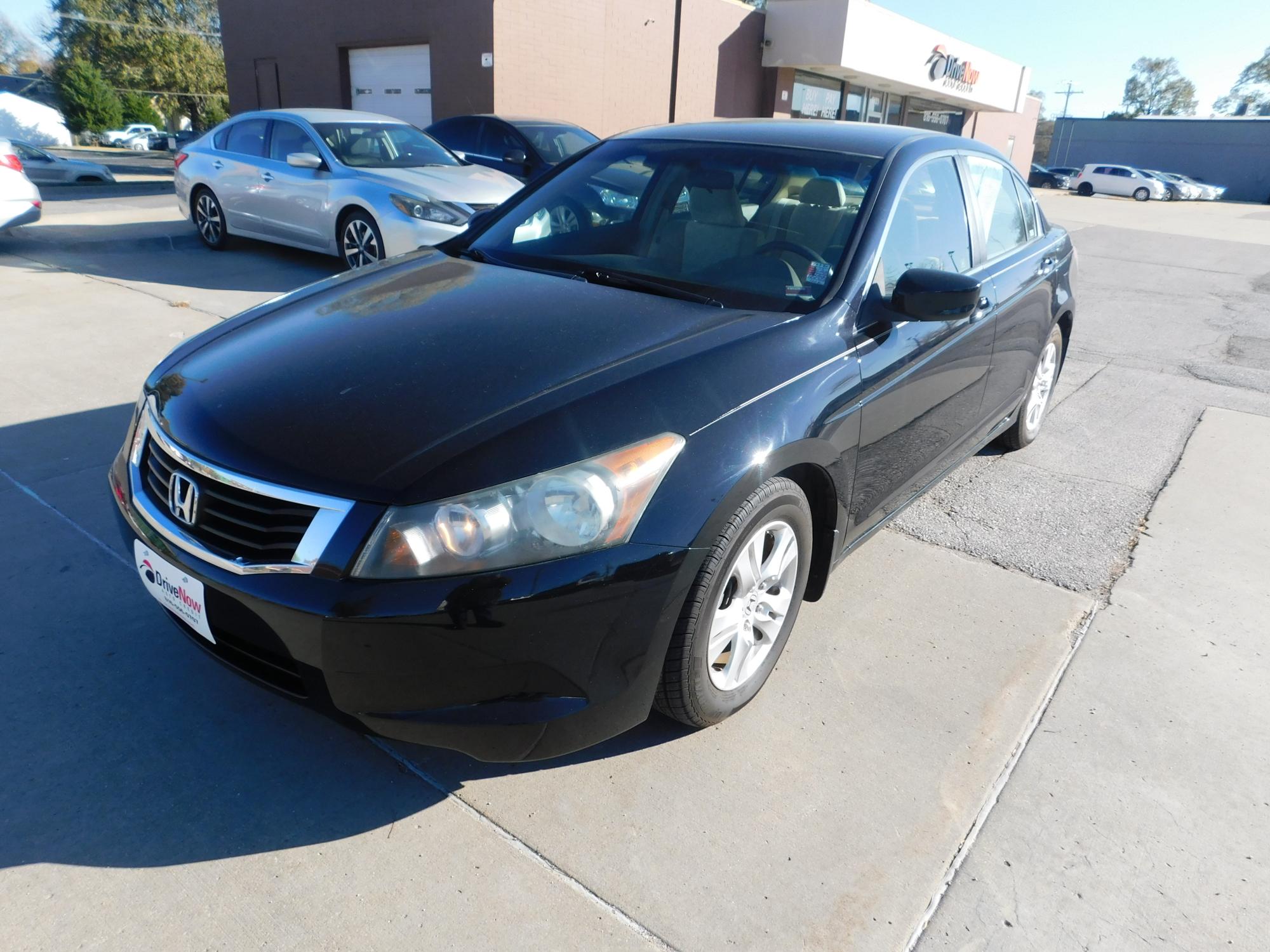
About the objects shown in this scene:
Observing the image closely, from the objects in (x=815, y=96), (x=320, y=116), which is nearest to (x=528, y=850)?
(x=320, y=116)

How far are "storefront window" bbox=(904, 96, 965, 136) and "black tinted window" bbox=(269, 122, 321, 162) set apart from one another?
85.6 ft

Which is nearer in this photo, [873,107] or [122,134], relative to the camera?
[873,107]

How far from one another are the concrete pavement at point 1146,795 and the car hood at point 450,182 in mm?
6128

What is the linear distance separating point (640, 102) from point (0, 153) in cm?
1285

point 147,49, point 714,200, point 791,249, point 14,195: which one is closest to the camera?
point 791,249

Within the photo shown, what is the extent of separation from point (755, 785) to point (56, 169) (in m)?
20.0

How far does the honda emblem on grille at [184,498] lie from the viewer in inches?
84.4

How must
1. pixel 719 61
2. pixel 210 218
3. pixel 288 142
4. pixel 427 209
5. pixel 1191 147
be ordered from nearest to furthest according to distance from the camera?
pixel 427 209, pixel 288 142, pixel 210 218, pixel 719 61, pixel 1191 147

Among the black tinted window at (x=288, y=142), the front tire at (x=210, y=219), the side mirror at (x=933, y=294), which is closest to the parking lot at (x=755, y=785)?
the side mirror at (x=933, y=294)

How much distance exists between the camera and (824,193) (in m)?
3.11

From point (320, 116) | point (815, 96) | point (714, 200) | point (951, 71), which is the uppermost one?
point (951, 71)

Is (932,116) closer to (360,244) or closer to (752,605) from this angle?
(360,244)

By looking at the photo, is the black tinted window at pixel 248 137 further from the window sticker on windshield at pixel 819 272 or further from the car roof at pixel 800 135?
the window sticker on windshield at pixel 819 272

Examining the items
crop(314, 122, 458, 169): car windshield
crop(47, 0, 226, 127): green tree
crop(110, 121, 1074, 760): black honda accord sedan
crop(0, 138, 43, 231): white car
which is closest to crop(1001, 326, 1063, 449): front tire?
crop(110, 121, 1074, 760): black honda accord sedan
